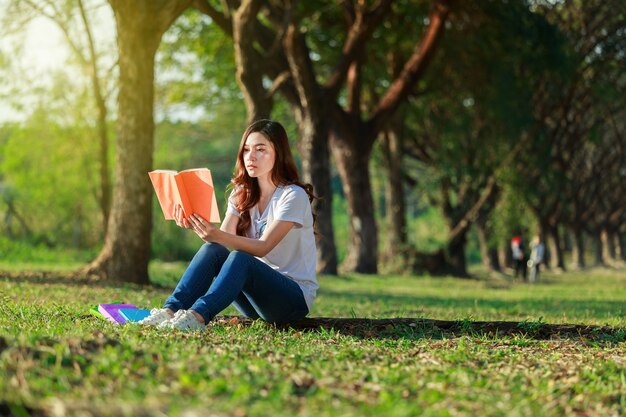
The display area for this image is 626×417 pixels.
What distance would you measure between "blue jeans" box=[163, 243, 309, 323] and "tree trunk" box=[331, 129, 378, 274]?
21479mm

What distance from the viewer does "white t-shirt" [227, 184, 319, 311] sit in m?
7.85

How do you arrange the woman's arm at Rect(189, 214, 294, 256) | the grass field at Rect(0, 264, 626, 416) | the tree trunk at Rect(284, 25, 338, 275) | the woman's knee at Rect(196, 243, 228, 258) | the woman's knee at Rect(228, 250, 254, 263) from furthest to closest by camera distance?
the tree trunk at Rect(284, 25, 338, 275)
the woman's knee at Rect(196, 243, 228, 258)
the woman's arm at Rect(189, 214, 294, 256)
the woman's knee at Rect(228, 250, 254, 263)
the grass field at Rect(0, 264, 626, 416)

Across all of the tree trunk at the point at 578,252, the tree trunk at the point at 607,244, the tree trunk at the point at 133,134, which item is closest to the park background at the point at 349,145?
the tree trunk at the point at 133,134

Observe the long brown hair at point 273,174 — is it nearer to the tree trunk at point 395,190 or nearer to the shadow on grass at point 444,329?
the shadow on grass at point 444,329

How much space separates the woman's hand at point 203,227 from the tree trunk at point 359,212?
→ 21790 millimetres

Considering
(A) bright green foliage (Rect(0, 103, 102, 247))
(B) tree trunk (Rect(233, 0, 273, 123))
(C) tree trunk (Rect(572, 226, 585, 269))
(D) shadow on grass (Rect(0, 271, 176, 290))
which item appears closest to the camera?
(D) shadow on grass (Rect(0, 271, 176, 290))

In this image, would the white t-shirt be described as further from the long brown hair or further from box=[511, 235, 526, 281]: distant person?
box=[511, 235, 526, 281]: distant person

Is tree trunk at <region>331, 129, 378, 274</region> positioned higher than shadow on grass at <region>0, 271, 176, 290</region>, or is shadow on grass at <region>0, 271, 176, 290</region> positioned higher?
tree trunk at <region>331, 129, 378, 274</region>

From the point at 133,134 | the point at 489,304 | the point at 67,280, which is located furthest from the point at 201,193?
the point at 489,304

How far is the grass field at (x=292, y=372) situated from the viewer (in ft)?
14.6

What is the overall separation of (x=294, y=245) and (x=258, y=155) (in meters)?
0.80

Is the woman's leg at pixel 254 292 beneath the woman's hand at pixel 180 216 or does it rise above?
beneath

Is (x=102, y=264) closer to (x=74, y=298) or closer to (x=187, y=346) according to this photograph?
Result: (x=74, y=298)

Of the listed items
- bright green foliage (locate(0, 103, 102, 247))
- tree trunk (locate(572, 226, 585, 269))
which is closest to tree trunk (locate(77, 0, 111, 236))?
bright green foliage (locate(0, 103, 102, 247))
